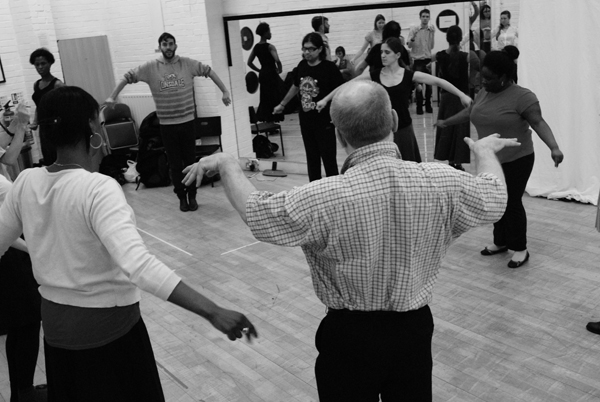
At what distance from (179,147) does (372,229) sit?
16.0 feet

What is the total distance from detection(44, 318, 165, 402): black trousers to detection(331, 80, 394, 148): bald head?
3.33ft

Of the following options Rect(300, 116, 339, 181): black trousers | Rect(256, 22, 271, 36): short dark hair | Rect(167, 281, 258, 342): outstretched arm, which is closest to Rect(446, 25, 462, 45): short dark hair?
Rect(300, 116, 339, 181): black trousers

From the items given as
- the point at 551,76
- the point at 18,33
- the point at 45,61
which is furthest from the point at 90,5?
the point at 551,76

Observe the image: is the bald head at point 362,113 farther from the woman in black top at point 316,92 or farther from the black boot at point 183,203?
the black boot at point 183,203

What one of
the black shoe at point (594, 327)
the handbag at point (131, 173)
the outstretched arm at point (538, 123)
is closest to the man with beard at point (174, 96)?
the handbag at point (131, 173)

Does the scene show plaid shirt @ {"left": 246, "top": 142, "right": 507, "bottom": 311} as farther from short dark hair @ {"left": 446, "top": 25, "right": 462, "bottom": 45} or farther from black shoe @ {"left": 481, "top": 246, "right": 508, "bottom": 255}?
short dark hair @ {"left": 446, "top": 25, "right": 462, "bottom": 45}

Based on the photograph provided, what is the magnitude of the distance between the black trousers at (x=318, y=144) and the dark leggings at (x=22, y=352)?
357 centimetres

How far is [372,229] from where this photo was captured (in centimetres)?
175

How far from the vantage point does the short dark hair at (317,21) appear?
22.1ft

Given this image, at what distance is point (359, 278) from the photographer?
5.86 ft

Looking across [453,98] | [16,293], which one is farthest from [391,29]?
[16,293]

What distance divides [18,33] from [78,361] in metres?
6.73

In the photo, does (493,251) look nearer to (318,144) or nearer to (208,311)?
(318,144)

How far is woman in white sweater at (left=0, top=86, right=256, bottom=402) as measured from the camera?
1848 millimetres
